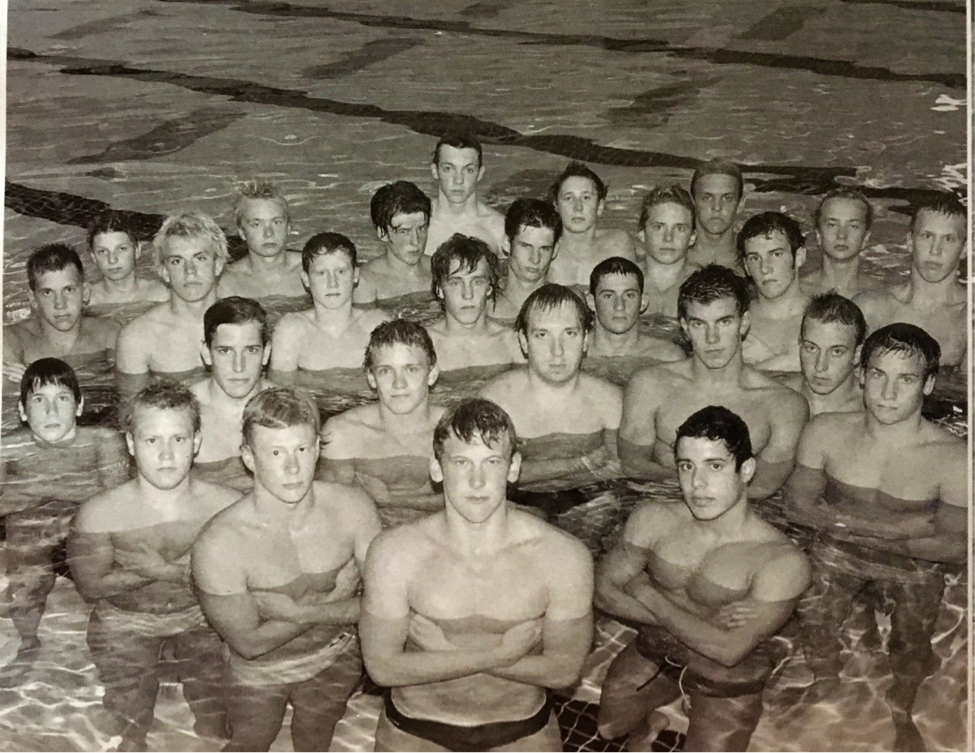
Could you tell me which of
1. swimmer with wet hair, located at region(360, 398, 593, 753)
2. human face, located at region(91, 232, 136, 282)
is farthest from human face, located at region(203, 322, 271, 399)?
swimmer with wet hair, located at region(360, 398, 593, 753)

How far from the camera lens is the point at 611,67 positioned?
368 centimetres

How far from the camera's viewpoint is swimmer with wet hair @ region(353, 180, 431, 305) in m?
3.51

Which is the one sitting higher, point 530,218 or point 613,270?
point 530,218

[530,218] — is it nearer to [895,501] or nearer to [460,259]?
[460,259]

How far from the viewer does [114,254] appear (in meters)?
3.46

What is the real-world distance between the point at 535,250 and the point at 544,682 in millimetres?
1428

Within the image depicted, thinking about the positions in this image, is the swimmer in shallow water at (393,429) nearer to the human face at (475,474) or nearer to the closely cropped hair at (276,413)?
the closely cropped hair at (276,413)

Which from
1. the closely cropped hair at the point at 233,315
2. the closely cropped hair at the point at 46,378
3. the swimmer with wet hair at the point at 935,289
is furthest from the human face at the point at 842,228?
the closely cropped hair at the point at 46,378

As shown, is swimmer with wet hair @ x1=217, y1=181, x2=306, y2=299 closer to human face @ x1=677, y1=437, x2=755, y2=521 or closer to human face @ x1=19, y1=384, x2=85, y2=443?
human face @ x1=19, y1=384, x2=85, y2=443

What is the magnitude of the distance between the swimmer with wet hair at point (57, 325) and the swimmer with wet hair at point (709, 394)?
A: 69.6 inches

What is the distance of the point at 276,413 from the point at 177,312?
609mm

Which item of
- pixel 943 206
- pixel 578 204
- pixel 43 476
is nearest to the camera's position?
pixel 43 476

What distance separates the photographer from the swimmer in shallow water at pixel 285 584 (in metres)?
3.03

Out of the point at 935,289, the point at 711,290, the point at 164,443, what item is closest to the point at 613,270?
the point at 711,290
